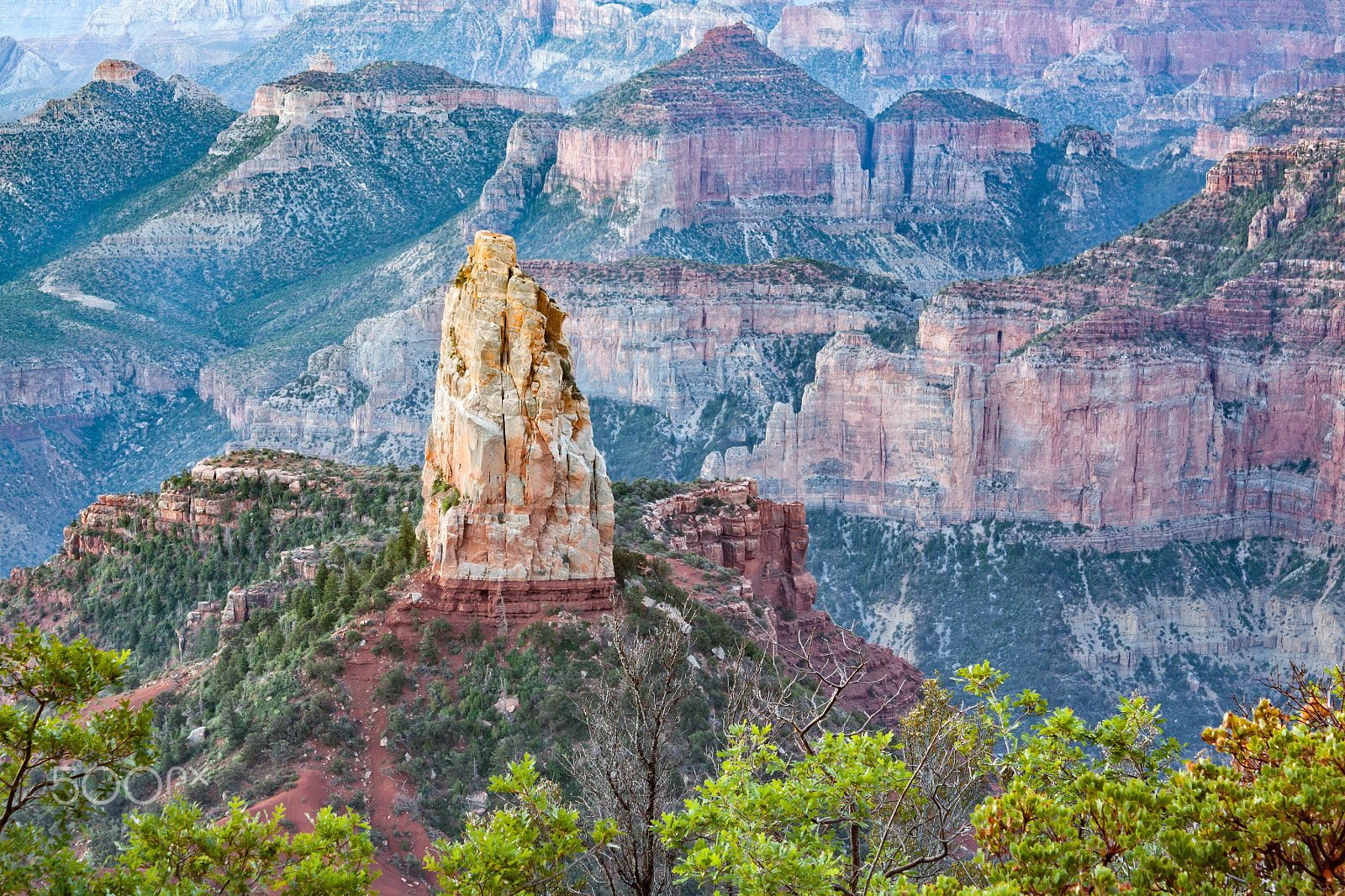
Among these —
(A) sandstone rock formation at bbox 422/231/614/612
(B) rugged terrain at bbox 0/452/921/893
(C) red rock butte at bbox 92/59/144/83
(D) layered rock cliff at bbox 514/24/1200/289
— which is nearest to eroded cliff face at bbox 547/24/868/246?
(D) layered rock cliff at bbox 514/24/1200/289

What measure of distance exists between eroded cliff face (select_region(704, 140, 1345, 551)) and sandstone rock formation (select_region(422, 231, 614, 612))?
189 ft

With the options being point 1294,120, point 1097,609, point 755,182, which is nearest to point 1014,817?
point 1097,609

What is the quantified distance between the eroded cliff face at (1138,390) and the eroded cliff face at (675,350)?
13312 mm

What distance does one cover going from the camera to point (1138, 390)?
91125 mm

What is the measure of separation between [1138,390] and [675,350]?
38.0 metres

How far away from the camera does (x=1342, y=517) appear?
89.7 metres

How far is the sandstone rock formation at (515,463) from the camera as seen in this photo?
126 feet

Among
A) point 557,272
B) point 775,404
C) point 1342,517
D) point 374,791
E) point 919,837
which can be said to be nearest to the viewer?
point 919,837

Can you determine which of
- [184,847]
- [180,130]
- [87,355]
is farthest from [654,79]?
[184,847]

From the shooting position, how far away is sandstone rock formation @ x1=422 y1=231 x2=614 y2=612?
3838 centimetres

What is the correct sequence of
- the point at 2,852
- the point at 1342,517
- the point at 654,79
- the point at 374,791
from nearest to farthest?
the point at 2,852 → the point at 374,791 → the point at 1342,517 → the point at 654,79

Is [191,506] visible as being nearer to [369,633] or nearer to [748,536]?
[748,536]

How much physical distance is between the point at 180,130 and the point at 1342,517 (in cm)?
13736

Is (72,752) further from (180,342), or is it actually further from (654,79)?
(654,79)
